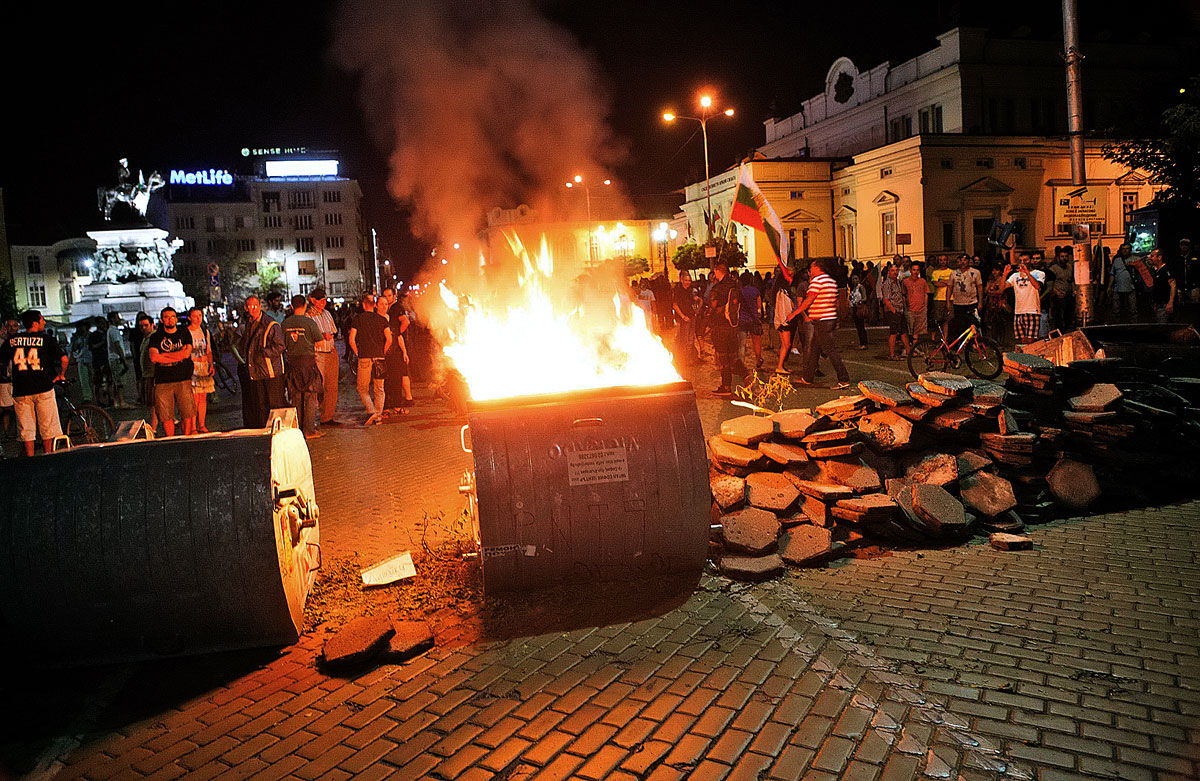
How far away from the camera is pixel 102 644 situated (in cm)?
482

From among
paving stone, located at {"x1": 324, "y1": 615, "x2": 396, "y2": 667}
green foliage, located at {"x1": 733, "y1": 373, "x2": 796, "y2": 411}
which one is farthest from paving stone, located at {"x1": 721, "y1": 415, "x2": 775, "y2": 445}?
green foliage, located at {"x1": 733, "y1": 373, "x2": 796, "y2": 411}

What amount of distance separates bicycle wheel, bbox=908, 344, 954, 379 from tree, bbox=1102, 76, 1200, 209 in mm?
24623

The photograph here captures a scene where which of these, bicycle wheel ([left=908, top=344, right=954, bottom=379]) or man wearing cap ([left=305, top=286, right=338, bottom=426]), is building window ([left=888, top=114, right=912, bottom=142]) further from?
man wearing cap ([left=305, top=286, right=338, bottom=426])

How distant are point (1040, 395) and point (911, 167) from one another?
38.1 m

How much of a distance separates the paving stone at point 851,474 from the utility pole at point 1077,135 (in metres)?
9.04

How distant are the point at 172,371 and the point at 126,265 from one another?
36.7m

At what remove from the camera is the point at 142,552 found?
4.72 meters

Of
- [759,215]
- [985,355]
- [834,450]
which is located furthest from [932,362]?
[834,450]

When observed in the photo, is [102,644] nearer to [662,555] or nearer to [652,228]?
[662,555]

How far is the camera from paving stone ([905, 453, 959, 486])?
6953mm

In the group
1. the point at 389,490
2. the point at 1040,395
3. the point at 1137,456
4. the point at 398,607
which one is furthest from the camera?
the point at 389,490

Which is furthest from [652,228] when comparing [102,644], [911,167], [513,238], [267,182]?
[267,182]

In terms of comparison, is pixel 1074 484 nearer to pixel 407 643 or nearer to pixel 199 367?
pixel 407 643

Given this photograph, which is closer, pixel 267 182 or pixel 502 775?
pixel 502 775
